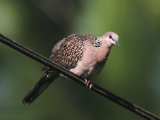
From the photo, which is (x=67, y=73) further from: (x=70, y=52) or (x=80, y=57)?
(x=70, y=52)

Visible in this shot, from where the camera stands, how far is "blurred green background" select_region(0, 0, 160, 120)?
1083cm

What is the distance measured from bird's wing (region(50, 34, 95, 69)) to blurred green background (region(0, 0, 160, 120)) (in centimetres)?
223

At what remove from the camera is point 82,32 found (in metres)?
10.9

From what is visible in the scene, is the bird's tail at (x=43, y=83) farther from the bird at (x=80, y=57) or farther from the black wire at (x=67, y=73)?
the black wire at (x=67, y=73)

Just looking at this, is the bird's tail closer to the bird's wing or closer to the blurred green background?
the bird's wing

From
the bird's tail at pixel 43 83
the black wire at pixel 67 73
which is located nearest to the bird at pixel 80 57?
the bird's tail at pixel 43 83

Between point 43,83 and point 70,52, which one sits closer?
point 43,83

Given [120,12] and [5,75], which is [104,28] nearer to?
[120,12]

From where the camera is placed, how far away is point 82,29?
36.6ft

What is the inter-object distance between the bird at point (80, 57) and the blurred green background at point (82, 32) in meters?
2.31

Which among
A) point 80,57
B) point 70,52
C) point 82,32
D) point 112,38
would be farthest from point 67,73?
point 82,32

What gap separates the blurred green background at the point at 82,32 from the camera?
1083cm

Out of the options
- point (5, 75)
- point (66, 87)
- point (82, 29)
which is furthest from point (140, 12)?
point (5, 75)

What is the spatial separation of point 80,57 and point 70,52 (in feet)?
0.79
